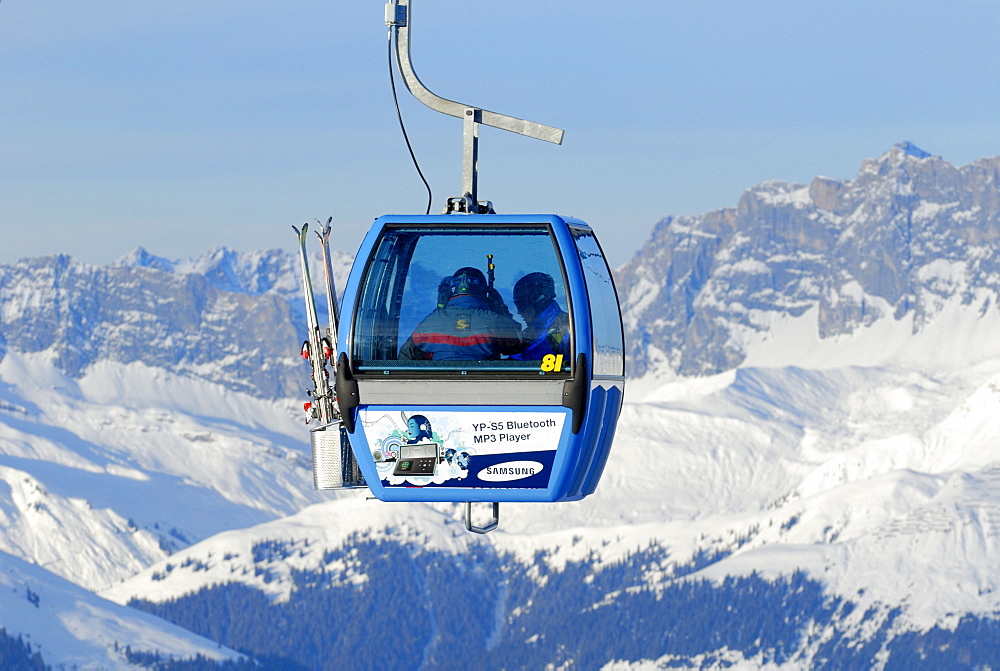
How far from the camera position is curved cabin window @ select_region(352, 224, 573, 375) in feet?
59.9

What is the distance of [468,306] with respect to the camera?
18.7 m

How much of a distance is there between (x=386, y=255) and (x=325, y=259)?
115 centimetres

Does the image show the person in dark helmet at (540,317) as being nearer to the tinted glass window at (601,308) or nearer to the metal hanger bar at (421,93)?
the tinted glass window at (601,308)

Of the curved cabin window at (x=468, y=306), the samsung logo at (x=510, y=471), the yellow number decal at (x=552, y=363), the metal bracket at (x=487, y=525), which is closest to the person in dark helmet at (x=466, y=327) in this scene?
the curved cabin window at (x=468, y=306)

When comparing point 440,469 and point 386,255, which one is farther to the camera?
point 386,255

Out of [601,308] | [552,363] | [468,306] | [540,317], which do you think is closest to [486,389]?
[552,363]

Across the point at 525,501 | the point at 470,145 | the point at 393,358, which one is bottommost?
the point at 525,501

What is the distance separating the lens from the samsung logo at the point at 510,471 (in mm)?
17938

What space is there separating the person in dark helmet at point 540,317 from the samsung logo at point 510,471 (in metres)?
0.87

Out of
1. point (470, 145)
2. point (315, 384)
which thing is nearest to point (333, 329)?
point (315, 384)

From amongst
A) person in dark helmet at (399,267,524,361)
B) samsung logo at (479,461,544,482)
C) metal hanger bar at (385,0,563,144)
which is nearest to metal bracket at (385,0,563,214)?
metal hanger bar at (385,0,563,144)

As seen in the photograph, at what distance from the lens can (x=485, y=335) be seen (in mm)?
18422

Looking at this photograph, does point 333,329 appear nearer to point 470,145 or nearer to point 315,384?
point 315,384

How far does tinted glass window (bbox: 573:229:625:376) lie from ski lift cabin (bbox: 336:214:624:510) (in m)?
0.03
